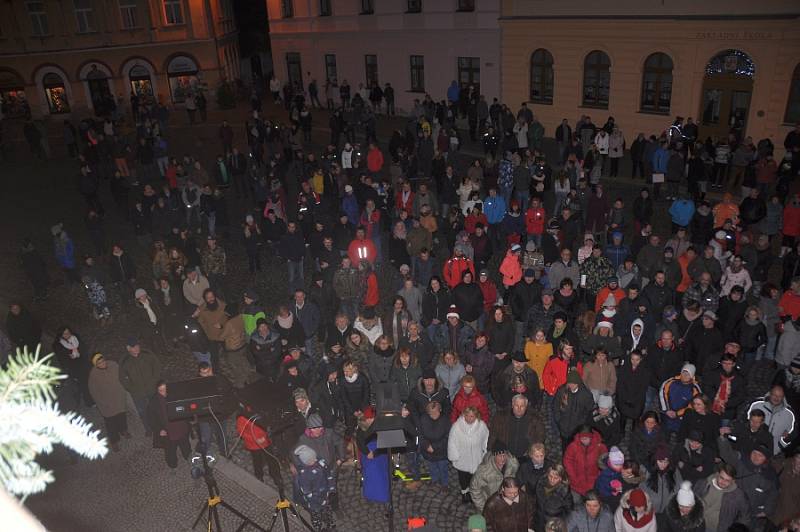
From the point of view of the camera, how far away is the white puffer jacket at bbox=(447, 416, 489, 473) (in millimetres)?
8016

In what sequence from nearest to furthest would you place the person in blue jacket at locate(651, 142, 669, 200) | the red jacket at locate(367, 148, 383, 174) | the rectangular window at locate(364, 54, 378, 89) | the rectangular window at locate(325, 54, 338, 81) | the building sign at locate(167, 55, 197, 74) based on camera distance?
→ 1. the person in blue jacket at locate(651, 142, 669, 200)
2. the red jacket at locate(367, 148, 383, 174)
3. the rectangular window at locate(364, 54, 378, 89)
4. the rectangular window at locate(325, 54, 338, 81)
5. the building sign at locate(167, 55, 197, 74)

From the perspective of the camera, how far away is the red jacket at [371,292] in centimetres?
1175

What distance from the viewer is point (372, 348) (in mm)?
9805

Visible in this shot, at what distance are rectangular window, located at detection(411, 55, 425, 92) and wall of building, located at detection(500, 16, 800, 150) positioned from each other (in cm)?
521

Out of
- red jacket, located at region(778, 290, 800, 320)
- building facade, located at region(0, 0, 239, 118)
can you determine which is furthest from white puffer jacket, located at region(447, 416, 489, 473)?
building facade, located at region(0, 0, 239, 118)

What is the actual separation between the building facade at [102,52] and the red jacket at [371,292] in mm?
29865

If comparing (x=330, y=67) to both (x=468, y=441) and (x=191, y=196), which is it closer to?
(x=191, y=196)

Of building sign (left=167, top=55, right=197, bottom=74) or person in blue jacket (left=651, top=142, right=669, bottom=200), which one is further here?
building sign (left=167, top=55, right=197, bottom=74)

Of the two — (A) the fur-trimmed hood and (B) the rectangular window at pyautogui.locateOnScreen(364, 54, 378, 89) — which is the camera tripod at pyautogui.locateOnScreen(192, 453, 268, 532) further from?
(B) the rectangular window at pyautogui.locateOnScreen(364, 54, 378, 89)

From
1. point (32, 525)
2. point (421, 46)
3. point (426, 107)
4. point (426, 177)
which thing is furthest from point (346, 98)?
point (32, 525)

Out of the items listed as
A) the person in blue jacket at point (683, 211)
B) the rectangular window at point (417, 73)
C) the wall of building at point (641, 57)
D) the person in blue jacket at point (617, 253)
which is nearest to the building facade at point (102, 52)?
the rectangular window at point (417, 73)

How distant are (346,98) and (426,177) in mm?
14440

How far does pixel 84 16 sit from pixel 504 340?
119 ft

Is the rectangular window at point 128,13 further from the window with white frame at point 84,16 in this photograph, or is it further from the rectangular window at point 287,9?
the rectangular window at point 287,9
